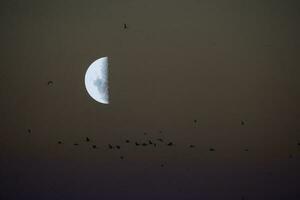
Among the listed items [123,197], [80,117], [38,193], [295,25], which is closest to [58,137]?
[80,117]

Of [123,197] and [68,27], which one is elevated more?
[68,27]

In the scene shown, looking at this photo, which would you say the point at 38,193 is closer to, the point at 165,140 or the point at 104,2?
the point at 165,140

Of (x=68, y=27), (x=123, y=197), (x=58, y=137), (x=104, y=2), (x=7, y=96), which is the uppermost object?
(x=104, y=2)

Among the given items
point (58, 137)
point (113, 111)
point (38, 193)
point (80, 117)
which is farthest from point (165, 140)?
point (38, 193)

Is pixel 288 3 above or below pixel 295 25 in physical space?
above

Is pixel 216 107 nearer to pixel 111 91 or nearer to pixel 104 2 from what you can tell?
pixel 111 91

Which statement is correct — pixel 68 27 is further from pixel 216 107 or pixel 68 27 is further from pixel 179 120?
pixel 216 107

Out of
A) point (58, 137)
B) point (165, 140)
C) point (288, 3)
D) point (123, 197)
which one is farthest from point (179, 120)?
point (288, 3)

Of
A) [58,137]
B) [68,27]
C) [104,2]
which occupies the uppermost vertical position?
[104,2]
